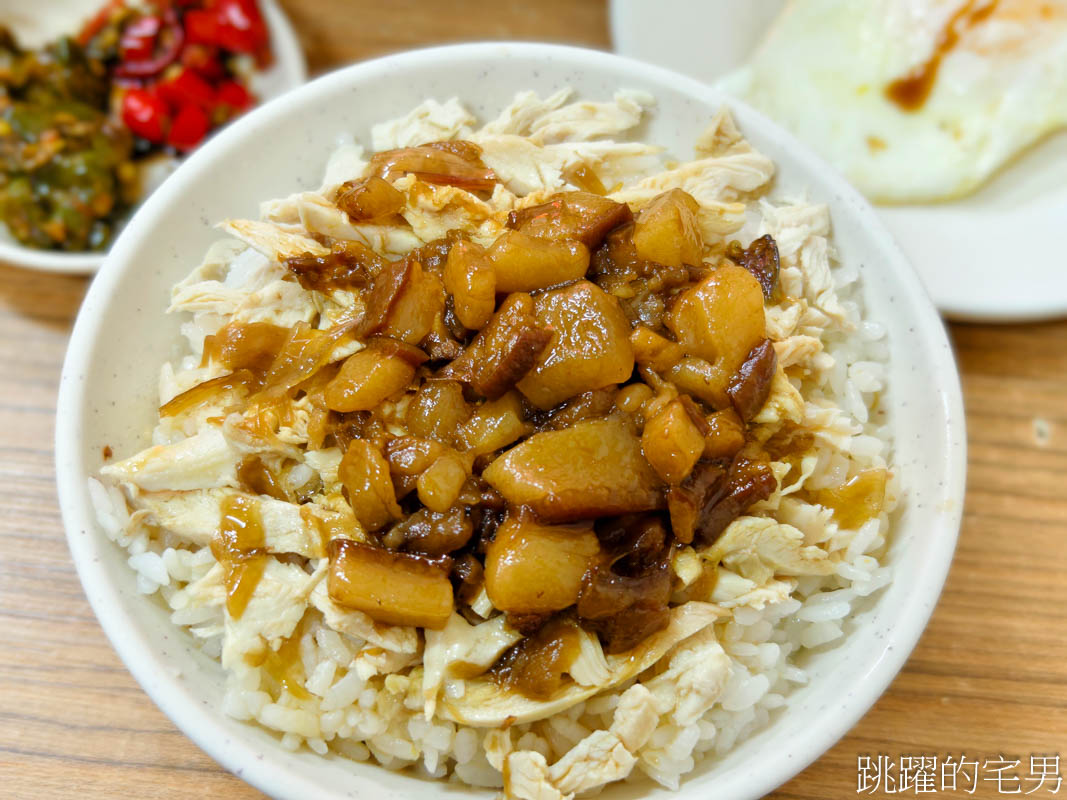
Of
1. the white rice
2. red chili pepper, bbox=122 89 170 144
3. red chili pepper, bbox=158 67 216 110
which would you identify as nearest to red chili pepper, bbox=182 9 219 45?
red chili pepper, bbox=158 67 216 110

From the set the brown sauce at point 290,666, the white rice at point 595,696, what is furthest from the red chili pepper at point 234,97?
the brown sauce at point 290,666

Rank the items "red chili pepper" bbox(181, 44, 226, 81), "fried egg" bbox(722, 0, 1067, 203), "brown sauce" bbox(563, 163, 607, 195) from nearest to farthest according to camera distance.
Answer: "brown sauce" bbox(563, 163, 607, 195), "fried egg" bbox(722, 0, 1067, 203), "red chili pepper" bbox(181, 44, 226, 81)

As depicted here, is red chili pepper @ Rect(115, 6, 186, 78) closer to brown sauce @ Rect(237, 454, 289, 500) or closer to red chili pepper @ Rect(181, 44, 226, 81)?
red chili pepper @ Rect(181, 44, 226, 81)

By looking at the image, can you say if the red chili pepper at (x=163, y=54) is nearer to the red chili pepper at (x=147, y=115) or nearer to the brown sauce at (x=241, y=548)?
the red chili pepper at (x=147, y=115)

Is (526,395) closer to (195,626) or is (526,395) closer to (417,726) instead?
(417,726)

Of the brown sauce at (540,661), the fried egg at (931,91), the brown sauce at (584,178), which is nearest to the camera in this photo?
the brown sauce at (540,661)

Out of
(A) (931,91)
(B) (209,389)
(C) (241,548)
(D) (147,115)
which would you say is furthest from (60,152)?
(A) (931,91)
